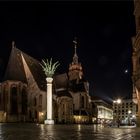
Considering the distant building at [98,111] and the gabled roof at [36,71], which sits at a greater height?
the gabled roof at [36,71]

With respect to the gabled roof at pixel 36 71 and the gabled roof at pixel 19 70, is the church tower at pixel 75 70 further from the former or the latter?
the gabled roof at pixel 19 70

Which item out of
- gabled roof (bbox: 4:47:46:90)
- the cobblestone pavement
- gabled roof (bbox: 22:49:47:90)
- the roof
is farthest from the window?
the cobblestone pavement

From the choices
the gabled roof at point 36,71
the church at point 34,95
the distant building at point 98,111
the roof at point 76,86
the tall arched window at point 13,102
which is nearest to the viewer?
the tall arched window at point 13,102

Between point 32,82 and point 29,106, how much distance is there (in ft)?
26.0

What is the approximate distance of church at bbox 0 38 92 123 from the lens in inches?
3565

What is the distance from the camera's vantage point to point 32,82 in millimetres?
100438

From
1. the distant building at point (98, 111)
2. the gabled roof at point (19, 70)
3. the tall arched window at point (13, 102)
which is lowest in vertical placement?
the distant building at point (98, 111)

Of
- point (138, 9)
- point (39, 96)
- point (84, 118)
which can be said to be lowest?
point (84, 118)

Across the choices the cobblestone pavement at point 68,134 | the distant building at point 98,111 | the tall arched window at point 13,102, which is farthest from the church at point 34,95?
the cobblestone pavement at point 68,134

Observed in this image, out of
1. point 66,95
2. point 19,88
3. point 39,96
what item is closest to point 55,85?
point 66,95

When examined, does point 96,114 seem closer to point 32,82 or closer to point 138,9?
point 32,82

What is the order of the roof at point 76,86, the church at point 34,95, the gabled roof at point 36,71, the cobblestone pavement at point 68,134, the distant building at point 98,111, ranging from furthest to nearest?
the distant building at point 98,111
the roof at point 76,86
the gabled roof at point 36,71
the church at point 34,95
the cobblestone pavement at point 68,134

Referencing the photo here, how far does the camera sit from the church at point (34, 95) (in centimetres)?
9056

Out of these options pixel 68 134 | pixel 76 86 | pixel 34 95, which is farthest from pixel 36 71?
pixel 68 134
